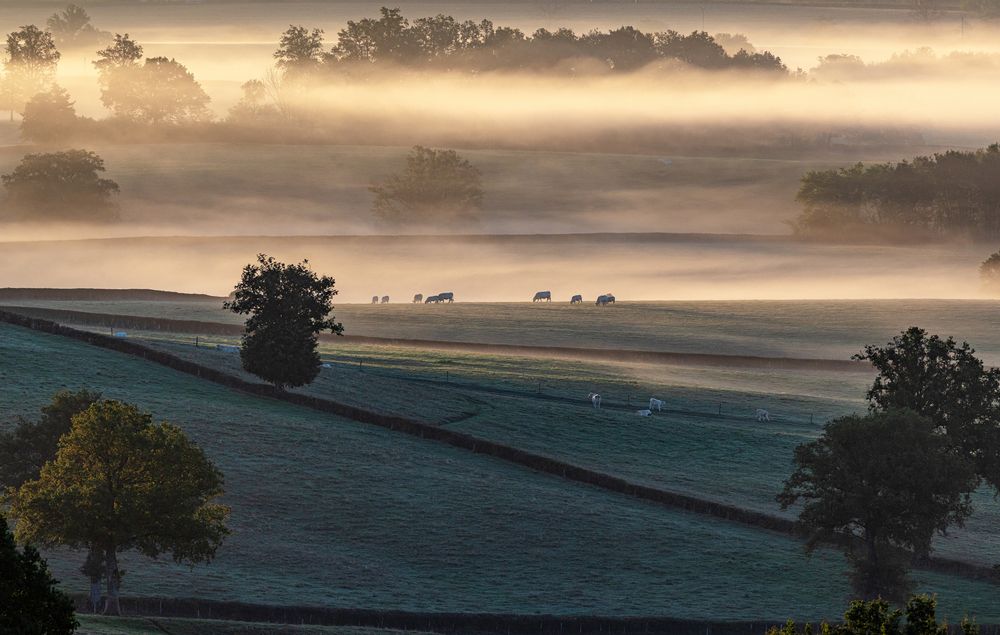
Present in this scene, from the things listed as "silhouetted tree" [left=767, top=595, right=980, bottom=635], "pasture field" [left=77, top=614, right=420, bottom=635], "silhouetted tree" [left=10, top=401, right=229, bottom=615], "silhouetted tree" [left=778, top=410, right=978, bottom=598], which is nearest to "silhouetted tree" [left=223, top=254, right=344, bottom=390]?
"silhouetted tree" [left=778, top=410, right=978, bottom=598]

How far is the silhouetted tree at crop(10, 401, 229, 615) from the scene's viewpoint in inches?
2247

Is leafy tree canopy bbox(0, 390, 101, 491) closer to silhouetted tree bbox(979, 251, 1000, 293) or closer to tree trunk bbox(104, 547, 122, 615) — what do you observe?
tree trunk bbox(104, 547, 122, 615)

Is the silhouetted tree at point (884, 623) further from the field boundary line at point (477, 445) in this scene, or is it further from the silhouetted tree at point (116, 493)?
the field boundary line at point (477, 445)

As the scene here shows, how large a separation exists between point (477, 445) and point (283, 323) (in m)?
12.4

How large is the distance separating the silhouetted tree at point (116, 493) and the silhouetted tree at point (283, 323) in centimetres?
2960

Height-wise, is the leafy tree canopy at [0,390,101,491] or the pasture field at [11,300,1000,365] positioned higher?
the pasture field at [11,300,1000,365]

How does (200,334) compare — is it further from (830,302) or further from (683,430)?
(830,302)

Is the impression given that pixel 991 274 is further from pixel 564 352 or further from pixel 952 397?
pixel 952 397

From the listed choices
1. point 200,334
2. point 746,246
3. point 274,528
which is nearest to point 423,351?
point 200,334

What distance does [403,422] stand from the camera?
84000mm

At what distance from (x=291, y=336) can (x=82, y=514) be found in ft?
106

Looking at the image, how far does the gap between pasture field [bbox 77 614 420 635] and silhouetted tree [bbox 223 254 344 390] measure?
32942 mm

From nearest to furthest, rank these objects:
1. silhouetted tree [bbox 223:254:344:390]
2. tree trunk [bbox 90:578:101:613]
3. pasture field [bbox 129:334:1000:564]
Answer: tree trunk [bbox 90:578:101:613], pasture field [bbox 129:334:1000:564], silhouetted tree [bbox 223:254:344:390]

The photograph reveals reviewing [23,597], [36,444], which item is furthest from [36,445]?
[23,597]
